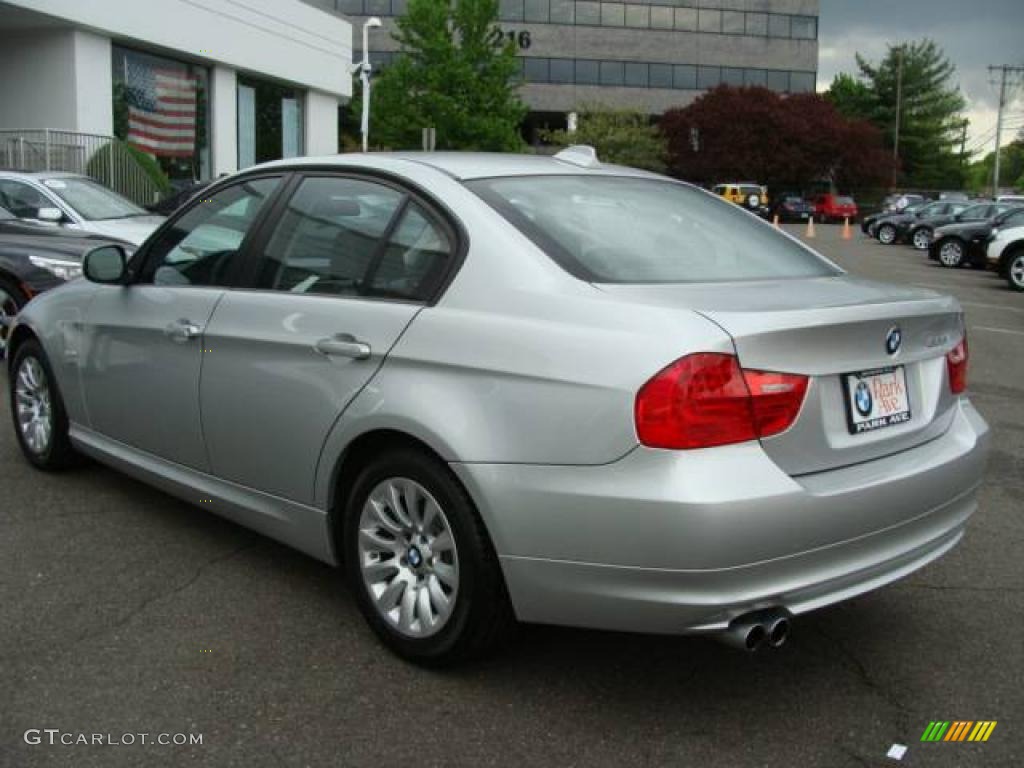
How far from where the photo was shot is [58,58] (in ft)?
70.1

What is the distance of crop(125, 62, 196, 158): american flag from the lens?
23609 mm

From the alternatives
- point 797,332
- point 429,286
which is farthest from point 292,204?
point 797,332

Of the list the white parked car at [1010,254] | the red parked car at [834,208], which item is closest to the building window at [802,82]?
the red parked car at [834,208]

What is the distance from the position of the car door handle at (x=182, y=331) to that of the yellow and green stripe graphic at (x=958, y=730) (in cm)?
284

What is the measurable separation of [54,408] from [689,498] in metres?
3.68

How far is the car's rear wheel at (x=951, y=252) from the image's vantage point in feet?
81.5

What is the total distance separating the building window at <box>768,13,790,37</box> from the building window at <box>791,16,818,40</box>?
1.57 ft

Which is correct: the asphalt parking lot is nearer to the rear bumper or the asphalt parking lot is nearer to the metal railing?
the rear bumper

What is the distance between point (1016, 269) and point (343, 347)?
17.9 m

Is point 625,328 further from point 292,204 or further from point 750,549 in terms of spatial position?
point 292,204

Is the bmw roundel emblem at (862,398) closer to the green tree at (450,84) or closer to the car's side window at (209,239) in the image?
the car's side window at (209,239)

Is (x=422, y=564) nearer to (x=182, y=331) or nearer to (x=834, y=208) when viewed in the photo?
(x=182, y=331)

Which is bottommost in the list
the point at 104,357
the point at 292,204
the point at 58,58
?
the point at 104,357

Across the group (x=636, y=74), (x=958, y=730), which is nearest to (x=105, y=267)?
(x=958, y=730)
